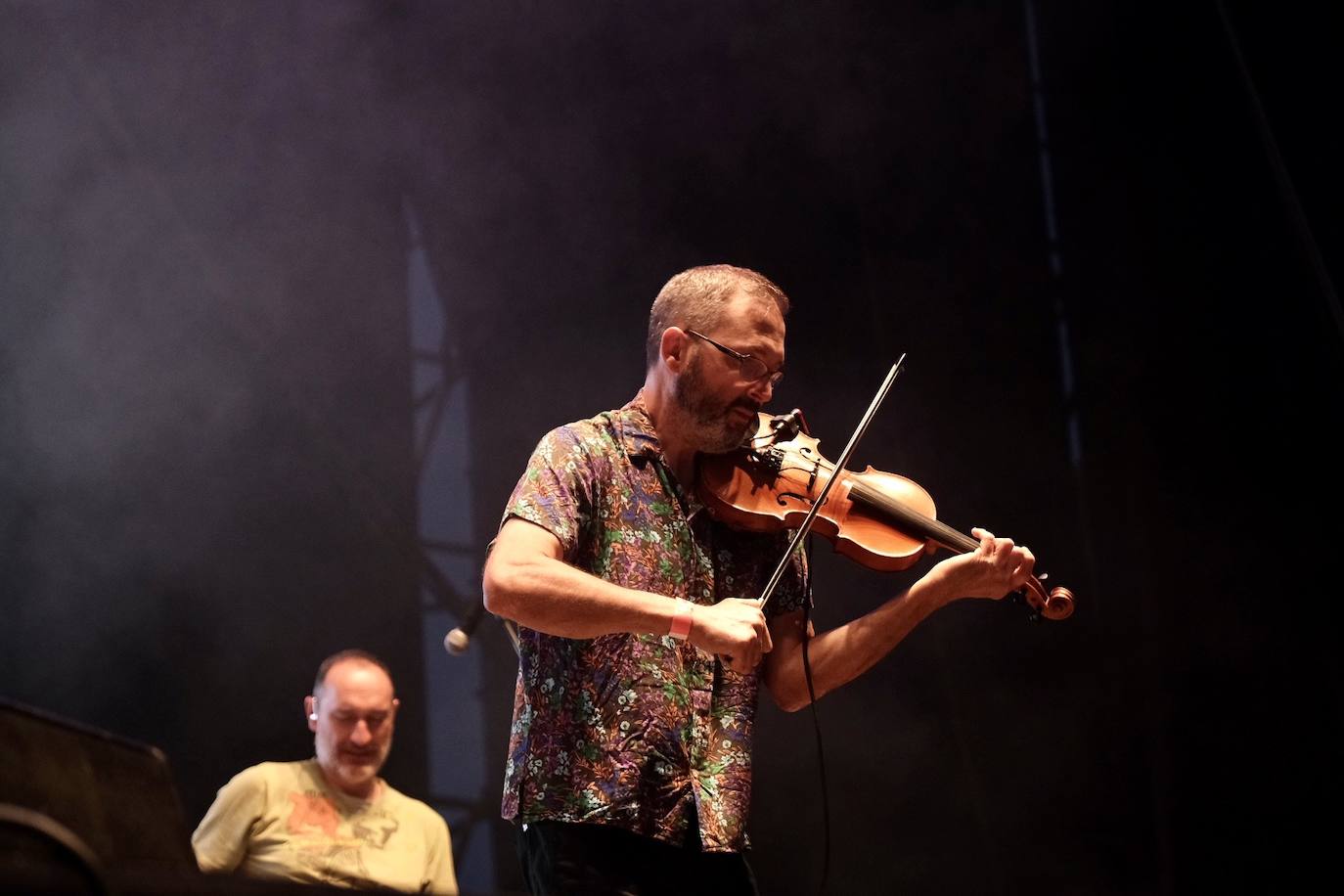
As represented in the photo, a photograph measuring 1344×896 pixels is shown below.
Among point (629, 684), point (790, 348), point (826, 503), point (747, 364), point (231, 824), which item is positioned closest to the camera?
point (629, 684)

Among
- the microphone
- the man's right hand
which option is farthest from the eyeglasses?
the microphone

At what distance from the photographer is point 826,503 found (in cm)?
229

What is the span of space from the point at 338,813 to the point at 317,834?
9 cm

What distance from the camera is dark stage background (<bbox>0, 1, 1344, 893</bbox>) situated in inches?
153

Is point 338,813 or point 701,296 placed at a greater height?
point 701,296

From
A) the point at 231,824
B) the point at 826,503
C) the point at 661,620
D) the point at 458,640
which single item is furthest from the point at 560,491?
the point at 231,824

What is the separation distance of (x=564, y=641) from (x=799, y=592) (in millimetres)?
482

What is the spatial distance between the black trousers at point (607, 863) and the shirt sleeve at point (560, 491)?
0.41 metres

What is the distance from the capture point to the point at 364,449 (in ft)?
13.2

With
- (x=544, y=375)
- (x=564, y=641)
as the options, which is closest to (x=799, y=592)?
(x=564, y=641)

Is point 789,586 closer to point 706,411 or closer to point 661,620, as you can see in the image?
→ point 706,411

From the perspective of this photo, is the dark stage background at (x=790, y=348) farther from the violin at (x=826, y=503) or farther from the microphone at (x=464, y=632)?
the violin at (x=826, y=503)

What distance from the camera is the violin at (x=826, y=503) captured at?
2189 millimetres

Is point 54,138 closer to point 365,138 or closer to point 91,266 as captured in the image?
point 91,266
